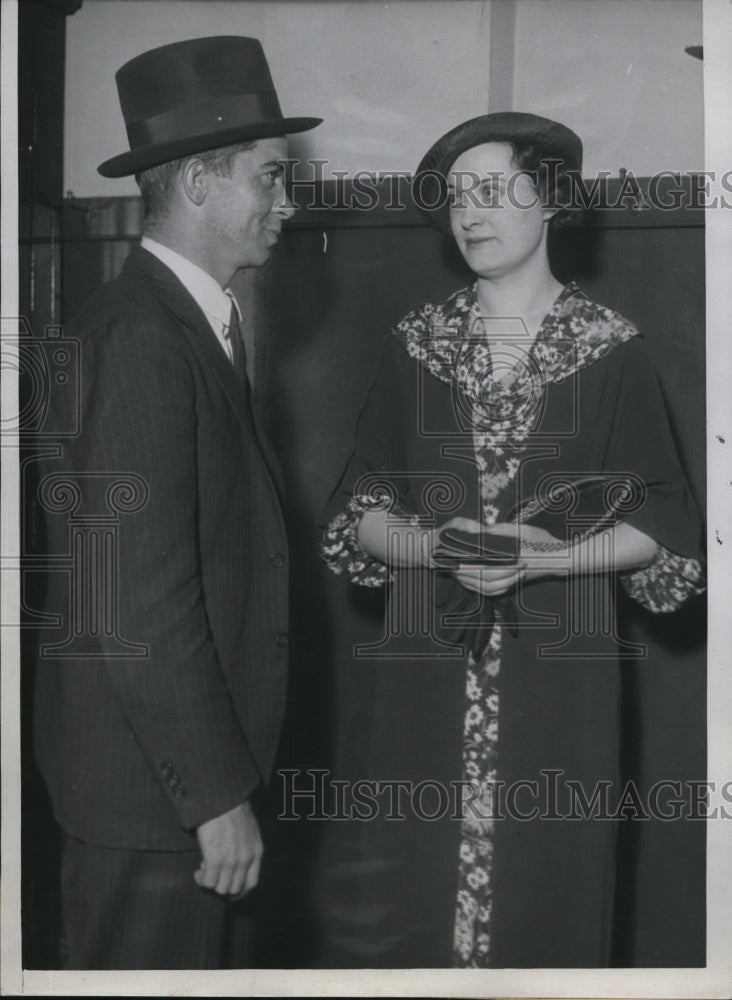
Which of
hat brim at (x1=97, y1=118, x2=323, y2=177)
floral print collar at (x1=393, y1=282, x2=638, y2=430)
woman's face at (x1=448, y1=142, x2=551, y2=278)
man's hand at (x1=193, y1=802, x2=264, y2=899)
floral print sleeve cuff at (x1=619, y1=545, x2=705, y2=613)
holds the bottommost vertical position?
man's hand at (x1=193, y1=802, x2=264, y2=899)

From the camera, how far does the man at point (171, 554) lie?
1596 millimetres

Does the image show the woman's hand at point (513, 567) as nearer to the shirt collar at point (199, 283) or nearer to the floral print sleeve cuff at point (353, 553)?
the floral print sleeve cuff at point (353, 553)

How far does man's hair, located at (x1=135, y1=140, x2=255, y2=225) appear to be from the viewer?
5.53ft

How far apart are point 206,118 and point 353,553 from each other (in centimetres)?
76

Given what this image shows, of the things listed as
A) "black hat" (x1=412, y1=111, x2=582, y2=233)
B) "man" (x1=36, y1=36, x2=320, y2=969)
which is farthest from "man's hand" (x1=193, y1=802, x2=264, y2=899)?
"black hat" (x1=412, y1=111, x2=582, y2=233)

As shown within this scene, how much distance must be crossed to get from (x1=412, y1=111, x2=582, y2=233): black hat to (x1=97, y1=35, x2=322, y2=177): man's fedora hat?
0.21 metres

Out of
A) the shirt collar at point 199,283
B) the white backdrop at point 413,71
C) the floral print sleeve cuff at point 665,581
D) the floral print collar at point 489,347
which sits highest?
the white backdrop at point 413,71

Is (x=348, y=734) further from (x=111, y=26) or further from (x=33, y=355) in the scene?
(x=111, y=26)

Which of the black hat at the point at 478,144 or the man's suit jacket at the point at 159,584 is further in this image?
the black hat at the point at 478,144

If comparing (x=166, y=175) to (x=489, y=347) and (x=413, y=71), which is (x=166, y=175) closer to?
(x=413, y=71)

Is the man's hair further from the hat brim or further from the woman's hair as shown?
the woman's hair

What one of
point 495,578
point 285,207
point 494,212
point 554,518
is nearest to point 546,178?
point 494,212

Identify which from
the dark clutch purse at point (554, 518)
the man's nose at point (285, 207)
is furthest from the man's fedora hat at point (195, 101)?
the dark clutch purse at point (554, 518)

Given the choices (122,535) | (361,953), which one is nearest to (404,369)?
(122,535)
